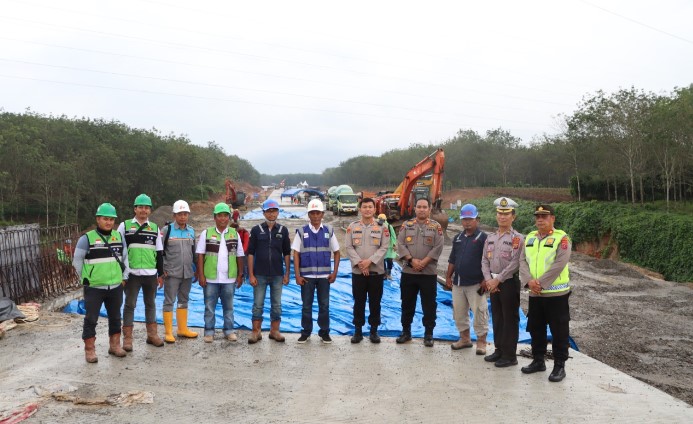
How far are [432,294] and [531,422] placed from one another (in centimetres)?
209

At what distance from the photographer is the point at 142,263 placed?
18.2 ft

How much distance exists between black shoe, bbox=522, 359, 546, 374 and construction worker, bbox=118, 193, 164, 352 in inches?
161

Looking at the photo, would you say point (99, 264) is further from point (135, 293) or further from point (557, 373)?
point (557, 373)

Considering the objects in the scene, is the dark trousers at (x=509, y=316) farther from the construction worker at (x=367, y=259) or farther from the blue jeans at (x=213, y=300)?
the blue jeans at (x=213, y=300)

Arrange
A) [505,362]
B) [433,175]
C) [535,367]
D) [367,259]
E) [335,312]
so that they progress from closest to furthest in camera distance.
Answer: [535,367] → [505,362] → [367,259] → [335,312] → [433,175]

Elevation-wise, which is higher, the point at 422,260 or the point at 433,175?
the point at 433,175

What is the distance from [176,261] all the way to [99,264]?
0.90m

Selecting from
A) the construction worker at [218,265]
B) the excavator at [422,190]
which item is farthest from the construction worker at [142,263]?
the excavator at [422,190]

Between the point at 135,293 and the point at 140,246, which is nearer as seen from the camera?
the point at 140,246

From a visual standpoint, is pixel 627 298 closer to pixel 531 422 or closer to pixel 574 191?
pixel 531 422

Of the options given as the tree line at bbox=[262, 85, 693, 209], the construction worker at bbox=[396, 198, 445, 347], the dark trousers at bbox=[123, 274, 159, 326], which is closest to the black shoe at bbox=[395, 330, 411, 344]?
the construction worker at bbox=[396, 198, 445, 347]

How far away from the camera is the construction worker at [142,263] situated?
18.2 ft

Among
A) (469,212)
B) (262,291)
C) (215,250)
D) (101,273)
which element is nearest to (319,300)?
(262,291)

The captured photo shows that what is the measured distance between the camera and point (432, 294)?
580 centimetres
